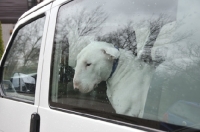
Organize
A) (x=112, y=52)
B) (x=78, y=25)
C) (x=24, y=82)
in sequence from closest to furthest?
1. (x=112, y=52)
2. (x=78, y=25)
3. (x=24, y=82)

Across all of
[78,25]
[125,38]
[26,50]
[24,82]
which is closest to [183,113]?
[125,38]

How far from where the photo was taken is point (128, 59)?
69.3 inches

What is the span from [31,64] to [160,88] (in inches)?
55.2

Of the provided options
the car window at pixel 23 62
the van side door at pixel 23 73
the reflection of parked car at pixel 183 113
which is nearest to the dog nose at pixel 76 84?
the van side door at pixel 23 73

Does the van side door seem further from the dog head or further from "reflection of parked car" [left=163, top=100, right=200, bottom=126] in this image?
"reflection of parked car" [left=163, top=100, right=200, bottom=126]

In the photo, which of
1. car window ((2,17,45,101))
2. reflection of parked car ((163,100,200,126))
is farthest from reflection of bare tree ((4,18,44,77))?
reflection of parked car ((163,100,200,126))

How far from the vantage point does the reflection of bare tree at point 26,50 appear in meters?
2.58

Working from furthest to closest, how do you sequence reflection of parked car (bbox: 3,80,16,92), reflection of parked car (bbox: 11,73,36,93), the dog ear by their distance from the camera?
1. reflection of parked car (bbox: 3,80,16,92)
2. reflection of parked car (bbox: 11,73,36,93)
3. the dog ear

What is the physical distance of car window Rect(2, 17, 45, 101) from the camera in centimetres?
256

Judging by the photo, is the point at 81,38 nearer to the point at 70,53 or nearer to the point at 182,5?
the point at 70,53

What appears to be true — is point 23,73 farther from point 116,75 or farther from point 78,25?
point 116,75

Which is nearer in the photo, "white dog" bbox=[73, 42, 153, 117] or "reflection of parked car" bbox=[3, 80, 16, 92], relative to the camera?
"white dog" bbox=[73, 42, 153, 117]

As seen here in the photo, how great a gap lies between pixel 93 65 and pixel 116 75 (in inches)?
6.9

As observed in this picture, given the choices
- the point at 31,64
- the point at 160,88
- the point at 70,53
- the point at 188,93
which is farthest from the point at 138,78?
the point at 31,64
